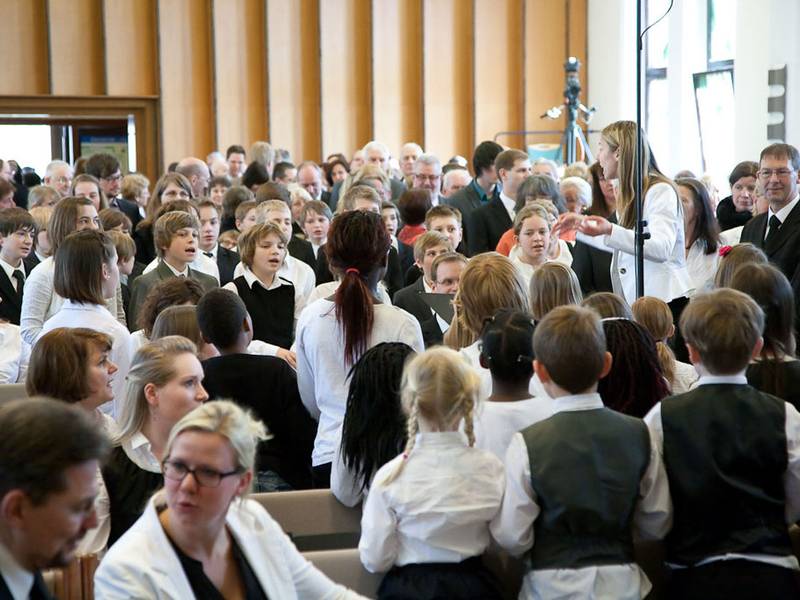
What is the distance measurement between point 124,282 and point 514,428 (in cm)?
360

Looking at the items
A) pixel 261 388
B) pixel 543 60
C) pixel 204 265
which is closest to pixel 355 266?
pixel 261 388

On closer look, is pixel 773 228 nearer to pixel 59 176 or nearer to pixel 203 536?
pixel 203 536

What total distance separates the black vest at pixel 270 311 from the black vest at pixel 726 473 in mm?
2658

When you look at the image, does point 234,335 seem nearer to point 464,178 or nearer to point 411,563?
point 411,563

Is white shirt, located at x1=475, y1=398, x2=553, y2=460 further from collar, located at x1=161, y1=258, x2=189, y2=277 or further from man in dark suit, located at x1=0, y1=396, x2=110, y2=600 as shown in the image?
collar, located at x1=161, y1=258, x2=189, y2=277

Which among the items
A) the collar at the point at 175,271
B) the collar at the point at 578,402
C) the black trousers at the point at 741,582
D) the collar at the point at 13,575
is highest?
Result: the collar at the point at 175,271

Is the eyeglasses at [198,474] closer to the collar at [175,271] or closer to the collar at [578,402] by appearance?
the collar at [578,402]

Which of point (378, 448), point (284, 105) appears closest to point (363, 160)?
point (284, 105)

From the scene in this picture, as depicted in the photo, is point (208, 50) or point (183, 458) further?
point (208, 50)

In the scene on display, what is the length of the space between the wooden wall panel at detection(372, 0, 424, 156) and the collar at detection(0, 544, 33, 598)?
12.9 metres

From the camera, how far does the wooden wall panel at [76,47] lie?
13.0 metres

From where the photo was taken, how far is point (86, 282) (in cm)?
435

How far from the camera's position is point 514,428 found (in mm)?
3029

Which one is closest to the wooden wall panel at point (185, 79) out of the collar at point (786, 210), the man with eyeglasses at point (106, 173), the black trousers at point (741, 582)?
the man with eyeglasses at point (106, 173)
